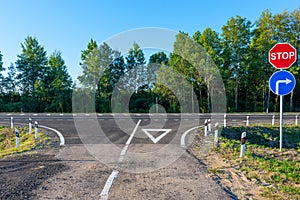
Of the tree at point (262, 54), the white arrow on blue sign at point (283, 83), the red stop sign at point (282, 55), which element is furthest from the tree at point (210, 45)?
the white arrow on blue sign at point (283, 83)

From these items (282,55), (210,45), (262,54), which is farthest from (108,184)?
(262,54)

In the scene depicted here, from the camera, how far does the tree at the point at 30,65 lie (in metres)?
38.8

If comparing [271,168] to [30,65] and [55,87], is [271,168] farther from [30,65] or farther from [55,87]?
[30,65]

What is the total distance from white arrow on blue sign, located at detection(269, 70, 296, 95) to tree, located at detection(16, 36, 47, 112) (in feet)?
131

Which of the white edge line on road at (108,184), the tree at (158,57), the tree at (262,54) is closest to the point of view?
the white edge line on road at (108,184)

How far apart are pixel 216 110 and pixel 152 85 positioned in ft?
35.1

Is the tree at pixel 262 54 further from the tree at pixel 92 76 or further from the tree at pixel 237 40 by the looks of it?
the tree at pixel 92 76

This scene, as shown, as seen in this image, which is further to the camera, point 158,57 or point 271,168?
point 158,57

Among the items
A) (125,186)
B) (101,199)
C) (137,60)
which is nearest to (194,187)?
(125,186)

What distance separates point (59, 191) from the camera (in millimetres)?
3936

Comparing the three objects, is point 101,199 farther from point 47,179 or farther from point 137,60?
point 137,60

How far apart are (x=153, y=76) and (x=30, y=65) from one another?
75.1ft

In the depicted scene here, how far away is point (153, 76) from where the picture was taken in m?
35.1

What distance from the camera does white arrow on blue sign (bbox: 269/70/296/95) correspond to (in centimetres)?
698
